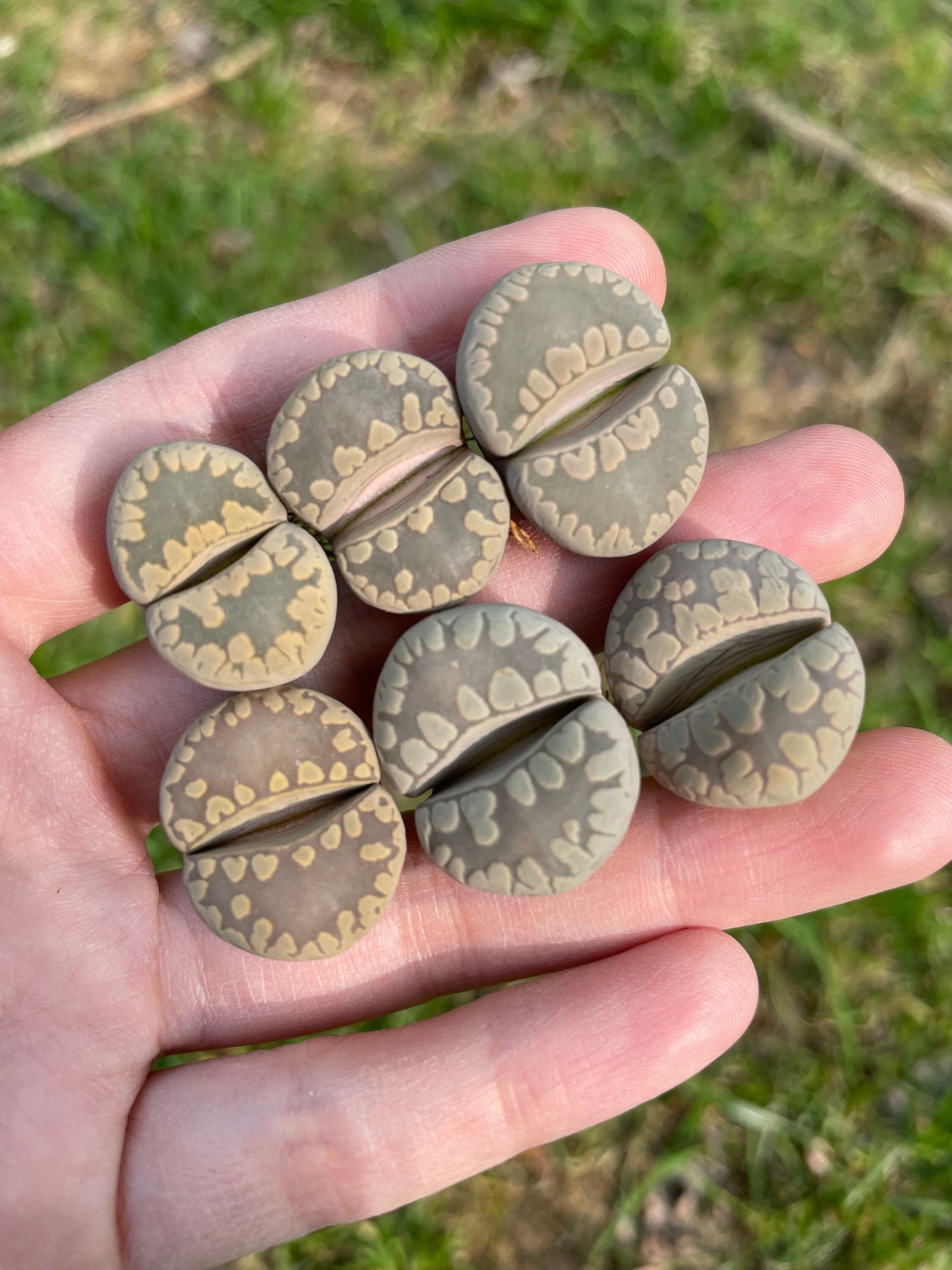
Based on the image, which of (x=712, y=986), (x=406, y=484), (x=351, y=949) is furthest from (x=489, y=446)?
(x=712, y=986)

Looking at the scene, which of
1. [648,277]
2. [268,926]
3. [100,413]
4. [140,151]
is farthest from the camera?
[140,151]

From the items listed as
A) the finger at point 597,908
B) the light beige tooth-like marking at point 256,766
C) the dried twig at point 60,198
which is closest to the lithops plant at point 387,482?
the light beige tooth-like marking at point 256,766

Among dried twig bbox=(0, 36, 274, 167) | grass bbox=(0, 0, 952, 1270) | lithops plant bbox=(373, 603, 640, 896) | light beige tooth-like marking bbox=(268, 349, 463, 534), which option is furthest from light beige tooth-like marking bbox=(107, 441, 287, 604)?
dried twig bbox=(0, 36, 274, 167)

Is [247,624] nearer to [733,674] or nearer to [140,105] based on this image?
[733,674]

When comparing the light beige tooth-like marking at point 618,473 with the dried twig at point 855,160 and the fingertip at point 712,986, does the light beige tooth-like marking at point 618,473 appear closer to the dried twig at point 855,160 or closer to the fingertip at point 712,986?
the fingertip at point 712,986

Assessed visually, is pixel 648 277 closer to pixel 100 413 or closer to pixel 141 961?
pixel 100 413

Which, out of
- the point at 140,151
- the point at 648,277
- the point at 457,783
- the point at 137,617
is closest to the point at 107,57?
the point at 140,151

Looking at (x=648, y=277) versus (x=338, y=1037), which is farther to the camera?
(x=648, y=277)
